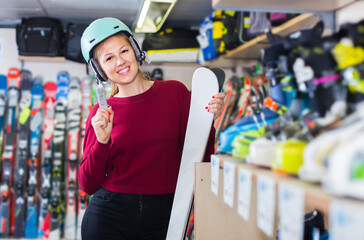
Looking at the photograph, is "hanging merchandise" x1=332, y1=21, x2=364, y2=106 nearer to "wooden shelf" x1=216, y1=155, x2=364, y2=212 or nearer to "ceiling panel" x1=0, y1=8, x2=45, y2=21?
"wooden shelf" x1=216, y1=155, x2=364, y2=212

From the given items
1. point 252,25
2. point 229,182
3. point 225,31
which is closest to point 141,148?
point 229,182

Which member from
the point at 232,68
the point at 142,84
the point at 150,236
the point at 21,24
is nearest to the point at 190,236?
the point at 150,236

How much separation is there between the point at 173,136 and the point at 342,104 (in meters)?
1.01

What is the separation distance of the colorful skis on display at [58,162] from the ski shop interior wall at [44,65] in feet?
0.99

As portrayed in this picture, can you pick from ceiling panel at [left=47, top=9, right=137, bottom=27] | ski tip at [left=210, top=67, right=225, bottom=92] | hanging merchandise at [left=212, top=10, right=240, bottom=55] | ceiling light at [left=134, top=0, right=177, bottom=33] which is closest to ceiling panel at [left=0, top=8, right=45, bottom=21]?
ceiling panel at [left=47, top=9, right=137, bottom=27]

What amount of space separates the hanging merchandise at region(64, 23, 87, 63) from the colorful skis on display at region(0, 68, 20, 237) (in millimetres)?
620

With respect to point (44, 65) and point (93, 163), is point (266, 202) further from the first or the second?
point (44, 65)

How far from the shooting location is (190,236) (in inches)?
106

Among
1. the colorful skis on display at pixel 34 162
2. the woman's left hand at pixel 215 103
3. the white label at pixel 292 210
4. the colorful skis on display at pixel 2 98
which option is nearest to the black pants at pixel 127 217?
the woman's left hand at pixel 215 103

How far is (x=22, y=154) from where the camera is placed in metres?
3.57

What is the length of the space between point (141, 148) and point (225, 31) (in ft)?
5.84

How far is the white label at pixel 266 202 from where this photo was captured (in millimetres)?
673

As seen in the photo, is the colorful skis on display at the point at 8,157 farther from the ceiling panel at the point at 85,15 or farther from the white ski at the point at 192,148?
the white ski at the point at 192,148

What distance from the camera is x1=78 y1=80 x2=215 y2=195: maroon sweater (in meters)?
1.56
